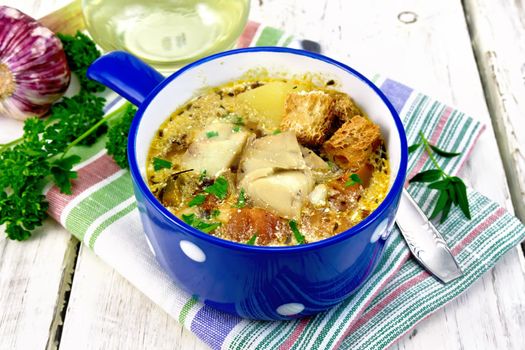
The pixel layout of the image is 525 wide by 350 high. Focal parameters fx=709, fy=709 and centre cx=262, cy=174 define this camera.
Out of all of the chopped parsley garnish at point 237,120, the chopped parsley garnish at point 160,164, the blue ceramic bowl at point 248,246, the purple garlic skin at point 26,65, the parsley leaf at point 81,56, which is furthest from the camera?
the parsley leaf at point 81,56

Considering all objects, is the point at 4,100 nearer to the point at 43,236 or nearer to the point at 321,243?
the point at 43,236

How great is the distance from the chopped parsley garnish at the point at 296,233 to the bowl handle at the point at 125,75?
0.50 metres

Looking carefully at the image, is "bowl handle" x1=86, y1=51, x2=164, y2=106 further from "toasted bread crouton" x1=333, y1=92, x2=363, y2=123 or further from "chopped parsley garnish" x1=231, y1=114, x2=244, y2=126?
"toasted bread crouton" x1=333, y1=92, x2=363, y2=123

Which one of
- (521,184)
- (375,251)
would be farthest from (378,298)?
(521,184)

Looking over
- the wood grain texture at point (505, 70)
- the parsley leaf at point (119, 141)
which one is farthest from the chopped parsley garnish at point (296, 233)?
the wood grain texture at point (505, 70)

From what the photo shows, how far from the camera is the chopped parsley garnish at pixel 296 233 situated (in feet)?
4.67

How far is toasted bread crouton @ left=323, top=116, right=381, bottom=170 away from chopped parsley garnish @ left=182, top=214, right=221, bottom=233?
33 centimetres

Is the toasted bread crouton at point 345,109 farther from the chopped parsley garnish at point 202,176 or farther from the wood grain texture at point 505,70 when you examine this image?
the wood grain texture at point 505,70

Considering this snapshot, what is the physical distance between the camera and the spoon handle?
172 cm

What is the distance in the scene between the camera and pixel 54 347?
1.64 m

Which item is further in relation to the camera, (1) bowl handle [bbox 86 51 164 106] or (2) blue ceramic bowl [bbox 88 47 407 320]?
(1) bowl handle [bbox 86 51 164 106]

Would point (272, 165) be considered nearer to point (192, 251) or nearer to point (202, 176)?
point (202, 176)

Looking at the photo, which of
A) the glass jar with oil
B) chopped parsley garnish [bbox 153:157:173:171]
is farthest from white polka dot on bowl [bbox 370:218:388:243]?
the glass jar with oil

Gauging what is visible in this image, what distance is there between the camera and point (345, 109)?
5.40ft
